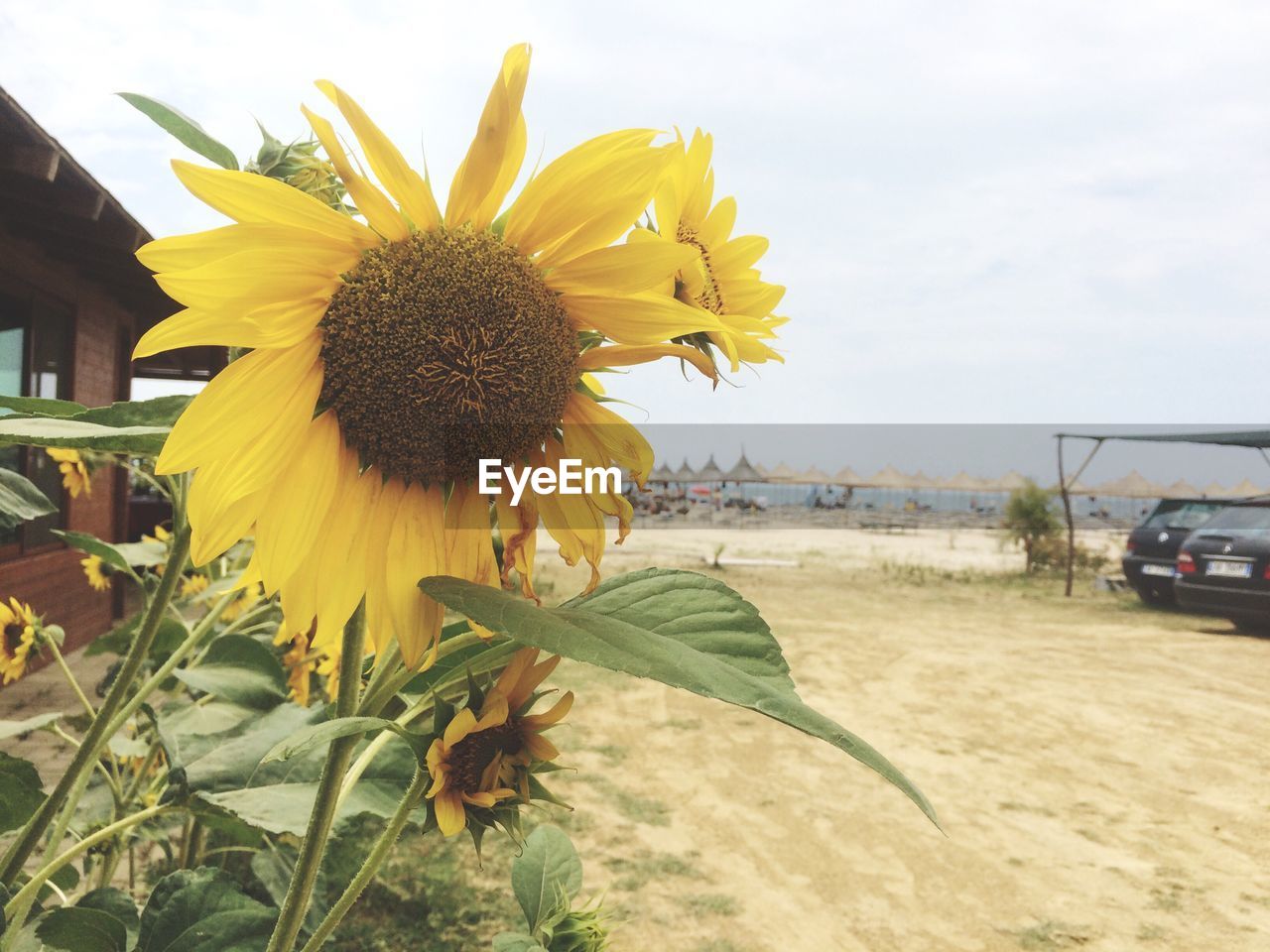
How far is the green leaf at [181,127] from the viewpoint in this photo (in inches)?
17.0

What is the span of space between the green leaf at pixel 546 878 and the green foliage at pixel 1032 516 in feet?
43.2

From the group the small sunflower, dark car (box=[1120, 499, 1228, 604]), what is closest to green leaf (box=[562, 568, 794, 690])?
the small sunflower

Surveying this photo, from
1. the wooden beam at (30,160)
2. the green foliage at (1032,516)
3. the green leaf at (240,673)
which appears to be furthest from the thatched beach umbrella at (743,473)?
the green leaf at (240,673)

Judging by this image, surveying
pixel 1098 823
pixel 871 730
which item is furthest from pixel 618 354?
pixel 871 730

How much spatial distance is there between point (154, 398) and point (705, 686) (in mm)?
295

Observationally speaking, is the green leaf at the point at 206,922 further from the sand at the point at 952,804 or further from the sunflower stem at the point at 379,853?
the sand at the point at 952,804

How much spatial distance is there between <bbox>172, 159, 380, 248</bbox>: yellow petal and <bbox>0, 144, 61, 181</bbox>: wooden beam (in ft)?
11.1

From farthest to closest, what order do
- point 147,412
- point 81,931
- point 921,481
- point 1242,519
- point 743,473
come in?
point 743,473 < point 921,481 < point 1242,519 < point 81,931 < point 147,412

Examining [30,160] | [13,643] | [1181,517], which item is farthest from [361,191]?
[1181,517]

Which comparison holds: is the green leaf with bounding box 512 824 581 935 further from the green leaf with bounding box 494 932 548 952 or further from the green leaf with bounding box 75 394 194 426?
the green leaf with bounding box 75 394 194 426

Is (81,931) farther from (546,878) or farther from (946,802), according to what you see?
(946,802)

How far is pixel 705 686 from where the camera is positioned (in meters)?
0.30

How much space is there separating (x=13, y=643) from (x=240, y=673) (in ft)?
3.30

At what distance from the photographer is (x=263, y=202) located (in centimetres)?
37
